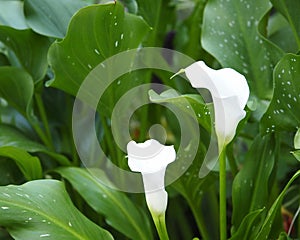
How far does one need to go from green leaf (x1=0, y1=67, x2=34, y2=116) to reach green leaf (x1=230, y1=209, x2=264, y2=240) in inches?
11.1

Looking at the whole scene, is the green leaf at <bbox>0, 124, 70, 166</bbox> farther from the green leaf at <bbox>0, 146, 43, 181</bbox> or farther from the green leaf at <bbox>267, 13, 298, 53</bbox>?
the green leaf at <bbox>267, 13, 298, 53</bbox>

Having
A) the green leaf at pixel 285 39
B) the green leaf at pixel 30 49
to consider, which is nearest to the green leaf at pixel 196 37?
the green leaf at pixel 285 39

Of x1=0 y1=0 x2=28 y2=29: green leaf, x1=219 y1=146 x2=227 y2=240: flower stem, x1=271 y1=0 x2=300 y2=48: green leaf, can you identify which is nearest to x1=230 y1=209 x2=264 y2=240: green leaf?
x1=219 y1=146 x2=227 y2=240: flower stem

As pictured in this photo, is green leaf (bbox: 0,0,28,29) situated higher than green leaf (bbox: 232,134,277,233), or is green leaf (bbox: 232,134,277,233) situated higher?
green leaf (bbox: 0,0,28,29)

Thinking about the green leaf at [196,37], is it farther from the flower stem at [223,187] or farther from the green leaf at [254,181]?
the flower stem at [223,187]

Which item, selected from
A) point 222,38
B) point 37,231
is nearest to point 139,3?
point 222,38

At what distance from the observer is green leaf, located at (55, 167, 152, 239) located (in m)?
0.64

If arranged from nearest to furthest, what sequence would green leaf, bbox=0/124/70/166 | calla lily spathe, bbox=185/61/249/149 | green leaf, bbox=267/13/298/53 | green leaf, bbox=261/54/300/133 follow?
calla lily spathe, bbox=185/61/249/149
green leaf, bbox=261/54/300/133
green leaf, bbox=0/124/70/166
green leaf, bbox=267/13/298/53

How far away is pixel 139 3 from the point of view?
2.37 ft

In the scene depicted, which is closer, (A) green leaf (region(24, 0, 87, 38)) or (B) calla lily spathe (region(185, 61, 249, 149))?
(B) calla lily spathe (region(185, 61, 249, 149))

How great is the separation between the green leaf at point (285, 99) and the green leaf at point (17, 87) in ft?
0.90

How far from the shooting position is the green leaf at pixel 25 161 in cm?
59

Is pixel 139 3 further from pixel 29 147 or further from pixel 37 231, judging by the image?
pixel 37 231

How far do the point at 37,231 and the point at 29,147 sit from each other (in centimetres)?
18
